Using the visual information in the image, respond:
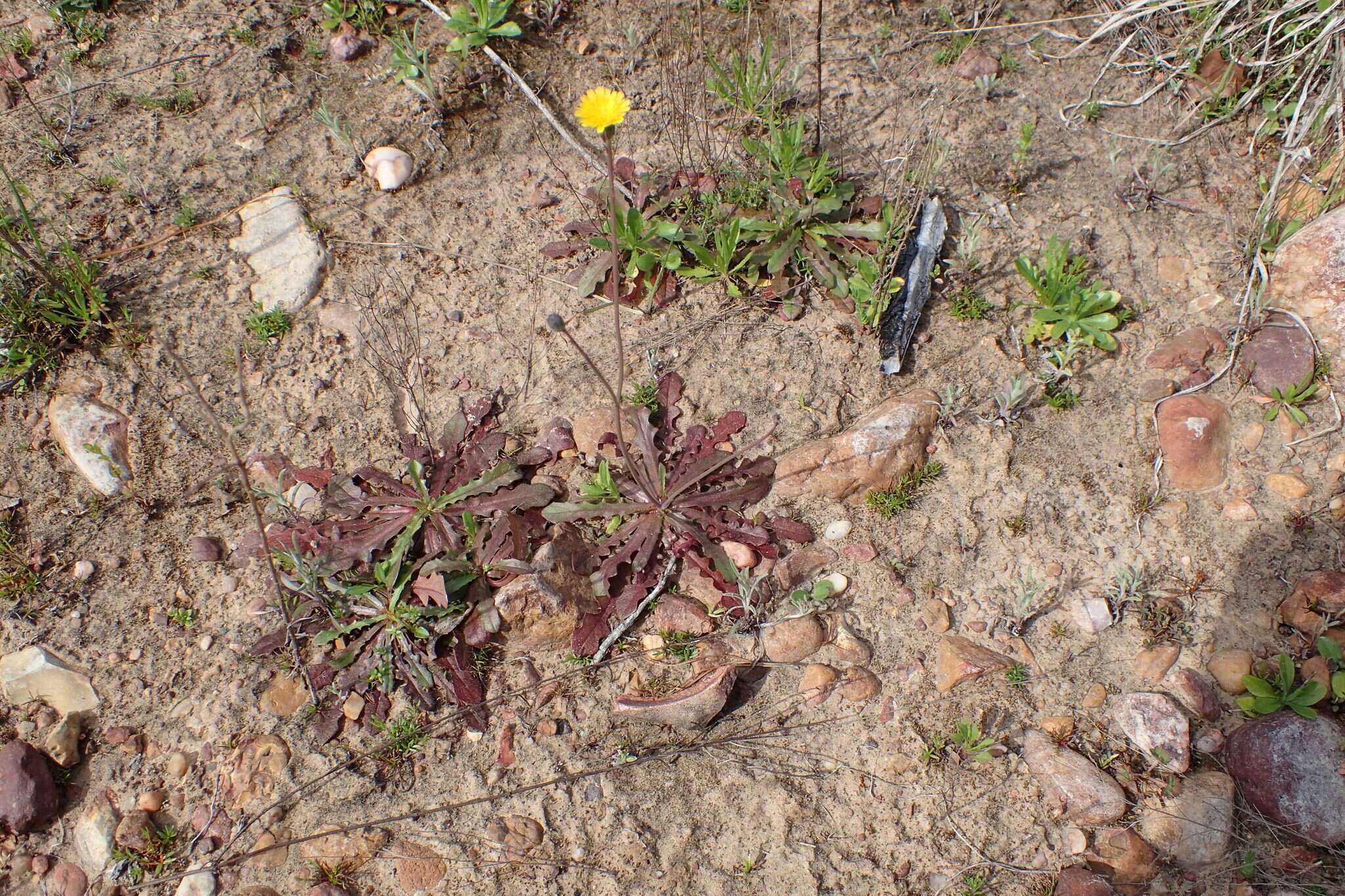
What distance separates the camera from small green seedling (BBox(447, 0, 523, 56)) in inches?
167

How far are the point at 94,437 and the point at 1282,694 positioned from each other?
455 centimetres

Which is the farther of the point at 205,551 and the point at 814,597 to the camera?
the point at 205,551

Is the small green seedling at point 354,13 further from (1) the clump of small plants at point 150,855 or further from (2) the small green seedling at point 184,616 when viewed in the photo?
(1) the clump of small plants at point 150,855

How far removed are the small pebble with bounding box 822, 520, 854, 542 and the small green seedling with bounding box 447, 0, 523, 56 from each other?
2999mm

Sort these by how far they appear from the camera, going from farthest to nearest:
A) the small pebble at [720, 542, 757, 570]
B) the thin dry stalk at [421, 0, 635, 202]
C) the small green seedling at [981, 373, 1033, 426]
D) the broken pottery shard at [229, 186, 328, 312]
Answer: the thin dry stalk at [421, 0, 635, 202] → the broken pottery shard at [229, 186, 328, 312] → the small green seedling at [981, 373, 1033, 426] → the small pebble at [720, 542, 757, 570]

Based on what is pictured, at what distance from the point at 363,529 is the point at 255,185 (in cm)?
196

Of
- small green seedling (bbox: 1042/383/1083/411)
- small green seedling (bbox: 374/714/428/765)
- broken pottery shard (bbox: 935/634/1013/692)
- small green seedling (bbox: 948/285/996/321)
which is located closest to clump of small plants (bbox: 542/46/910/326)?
small green seedling (bbox: 948/285/996/321)

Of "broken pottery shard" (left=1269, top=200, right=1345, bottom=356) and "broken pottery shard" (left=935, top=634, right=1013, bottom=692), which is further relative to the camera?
"broken pottery shard" (left=1269, top=200, right=1345, bottom=356)

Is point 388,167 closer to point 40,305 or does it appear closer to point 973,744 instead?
point 40,305

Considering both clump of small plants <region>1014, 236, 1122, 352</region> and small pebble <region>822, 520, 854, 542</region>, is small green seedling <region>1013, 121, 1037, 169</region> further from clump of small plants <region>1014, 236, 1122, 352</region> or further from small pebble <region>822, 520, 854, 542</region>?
small pebble <region>822, 520, 854, 542</region>

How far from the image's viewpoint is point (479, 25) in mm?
4277

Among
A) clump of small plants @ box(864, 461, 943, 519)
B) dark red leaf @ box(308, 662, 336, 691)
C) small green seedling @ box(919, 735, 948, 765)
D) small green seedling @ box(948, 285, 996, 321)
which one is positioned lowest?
small green seedling @ box(919, 735, 948, 765)

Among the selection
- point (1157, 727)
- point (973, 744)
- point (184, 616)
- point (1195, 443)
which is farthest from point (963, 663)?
point (184, 616)

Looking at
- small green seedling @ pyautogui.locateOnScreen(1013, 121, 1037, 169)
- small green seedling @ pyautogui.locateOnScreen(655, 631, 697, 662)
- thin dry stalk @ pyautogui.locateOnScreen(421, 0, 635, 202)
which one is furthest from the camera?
thin dry stalk @ pyautogui.locateOnScreen(421, 0, 635, 202)
